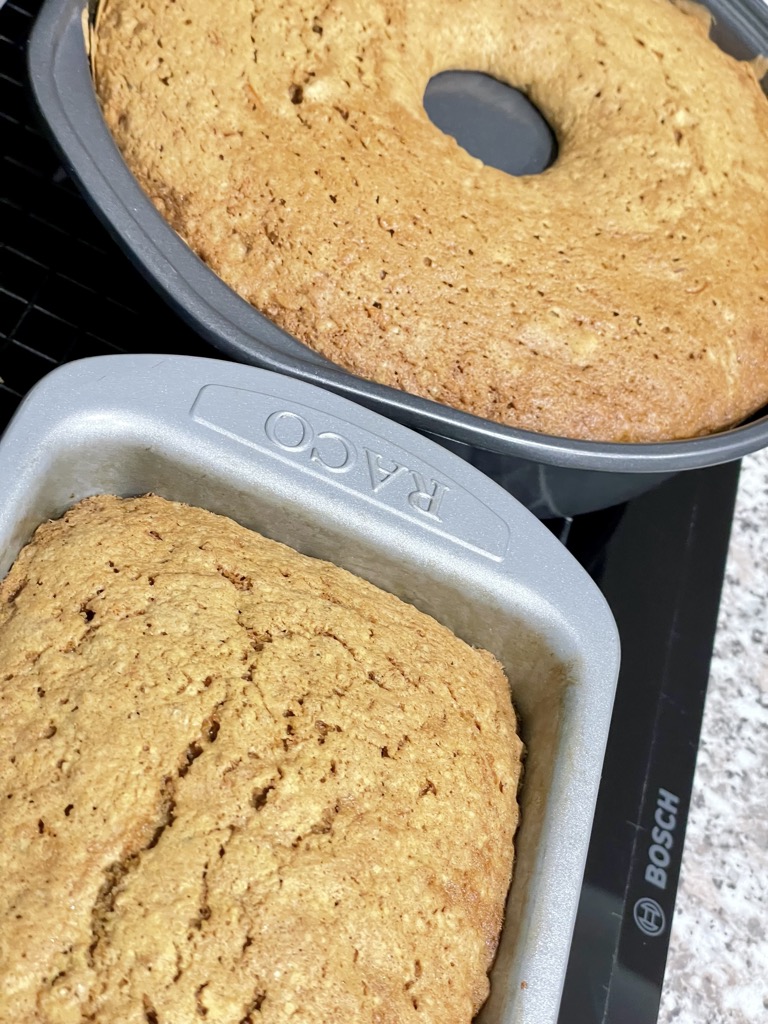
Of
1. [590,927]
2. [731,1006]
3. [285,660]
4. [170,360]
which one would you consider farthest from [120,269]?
[731,1006]

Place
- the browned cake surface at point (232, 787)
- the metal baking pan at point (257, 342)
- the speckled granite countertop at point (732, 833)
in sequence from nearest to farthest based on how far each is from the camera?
1. the browned cake surface at point (232, 787)
2. the metal baking pan at point (257, 342)
3. the speckled granite countertop at point (732, 833)

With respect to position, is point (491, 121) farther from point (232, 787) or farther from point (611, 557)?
point (232, 787)

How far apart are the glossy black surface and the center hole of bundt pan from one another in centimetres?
41

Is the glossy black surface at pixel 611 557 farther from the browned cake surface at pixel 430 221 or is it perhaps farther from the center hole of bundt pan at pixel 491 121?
the center hole of bundt pan at pixel 491 121

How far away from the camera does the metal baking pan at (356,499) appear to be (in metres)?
0.71

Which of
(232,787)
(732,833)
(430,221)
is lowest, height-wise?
(732,833)

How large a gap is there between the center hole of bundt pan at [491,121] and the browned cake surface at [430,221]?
3cm

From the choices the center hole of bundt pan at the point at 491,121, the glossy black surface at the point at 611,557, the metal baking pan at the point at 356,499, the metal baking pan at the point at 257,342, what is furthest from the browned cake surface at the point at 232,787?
the center hole of bundt pan at the point at 491,121

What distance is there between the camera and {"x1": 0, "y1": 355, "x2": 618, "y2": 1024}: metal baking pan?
0.71 m

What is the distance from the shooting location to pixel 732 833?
1075 mm

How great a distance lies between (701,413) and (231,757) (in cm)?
63

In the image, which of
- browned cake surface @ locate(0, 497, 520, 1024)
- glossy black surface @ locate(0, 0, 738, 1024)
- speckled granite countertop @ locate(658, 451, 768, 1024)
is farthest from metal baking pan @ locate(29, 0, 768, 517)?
speckled granite countertop @ locate(658, 451, 768, 1024)

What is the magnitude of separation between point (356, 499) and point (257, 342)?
19 cm

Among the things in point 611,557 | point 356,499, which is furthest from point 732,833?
point 356,499
